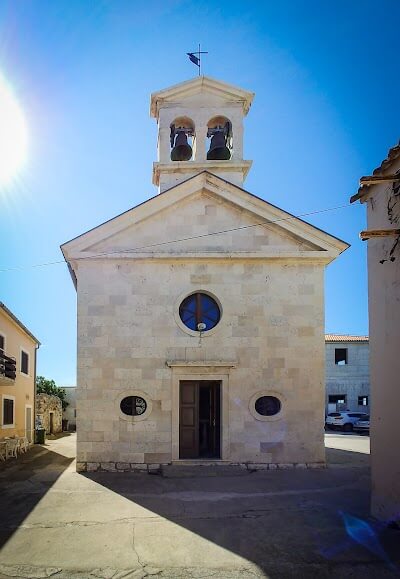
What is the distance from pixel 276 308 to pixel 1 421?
35.1 feet

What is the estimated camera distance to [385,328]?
7.41 meters

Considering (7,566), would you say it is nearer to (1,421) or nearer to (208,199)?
(208,199)

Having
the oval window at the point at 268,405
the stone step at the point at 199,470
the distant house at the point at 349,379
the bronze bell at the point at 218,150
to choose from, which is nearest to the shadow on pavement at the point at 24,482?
the stone step at the point at 199,470

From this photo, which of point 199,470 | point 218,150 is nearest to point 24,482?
point 199,470

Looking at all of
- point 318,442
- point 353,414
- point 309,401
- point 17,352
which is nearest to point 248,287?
point 309,401

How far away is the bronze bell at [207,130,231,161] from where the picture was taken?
15.4 meters

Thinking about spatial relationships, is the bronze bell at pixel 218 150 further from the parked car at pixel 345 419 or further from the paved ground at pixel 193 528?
the parked car at pixel 345 419

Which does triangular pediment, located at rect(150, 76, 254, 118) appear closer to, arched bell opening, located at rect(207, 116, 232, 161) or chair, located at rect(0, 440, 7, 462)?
arched bell opening, located at rect(207, 116, 232, 161)

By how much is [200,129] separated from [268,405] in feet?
28.8

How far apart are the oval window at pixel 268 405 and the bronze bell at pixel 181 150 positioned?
784 cm

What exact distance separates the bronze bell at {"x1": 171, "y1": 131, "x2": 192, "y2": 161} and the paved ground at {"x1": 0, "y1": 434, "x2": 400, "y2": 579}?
9.49 meters

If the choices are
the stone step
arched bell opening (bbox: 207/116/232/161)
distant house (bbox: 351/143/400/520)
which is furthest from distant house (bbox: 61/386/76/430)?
distant house (bbox: 351/143/400/520)

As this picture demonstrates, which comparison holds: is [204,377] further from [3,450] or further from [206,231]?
[3,450]

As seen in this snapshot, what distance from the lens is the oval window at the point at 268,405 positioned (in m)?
12.5
